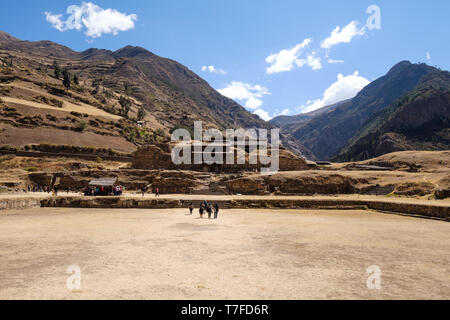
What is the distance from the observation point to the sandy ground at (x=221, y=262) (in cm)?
521

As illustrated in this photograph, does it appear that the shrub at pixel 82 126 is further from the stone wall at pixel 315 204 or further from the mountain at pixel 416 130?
the mountain at pixel 416 130

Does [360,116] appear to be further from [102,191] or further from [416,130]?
[102,191]

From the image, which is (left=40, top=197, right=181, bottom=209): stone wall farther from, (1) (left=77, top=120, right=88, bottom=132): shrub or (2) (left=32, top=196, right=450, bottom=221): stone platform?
(1) (left=77, top=120, right=88, bottom=132): shrub

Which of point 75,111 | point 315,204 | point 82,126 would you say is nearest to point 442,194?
point 315,204

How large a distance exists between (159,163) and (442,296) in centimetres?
3401

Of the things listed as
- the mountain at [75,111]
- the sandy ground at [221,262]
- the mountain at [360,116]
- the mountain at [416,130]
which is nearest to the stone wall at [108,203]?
the sandy ground at [221,262]

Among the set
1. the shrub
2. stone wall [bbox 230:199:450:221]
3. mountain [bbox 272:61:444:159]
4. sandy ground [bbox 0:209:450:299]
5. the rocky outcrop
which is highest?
mountain [bbox 272:61:444:159]

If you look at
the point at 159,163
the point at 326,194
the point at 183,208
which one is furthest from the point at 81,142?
the point at 326,194

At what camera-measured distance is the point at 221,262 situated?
23.6 feet

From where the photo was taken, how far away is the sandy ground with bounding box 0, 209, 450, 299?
5211 mm

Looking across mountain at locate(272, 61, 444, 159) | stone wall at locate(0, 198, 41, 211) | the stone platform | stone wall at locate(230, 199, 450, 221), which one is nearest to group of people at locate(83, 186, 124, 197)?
the stone platform

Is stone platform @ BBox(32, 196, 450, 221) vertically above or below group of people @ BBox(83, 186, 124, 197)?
below
